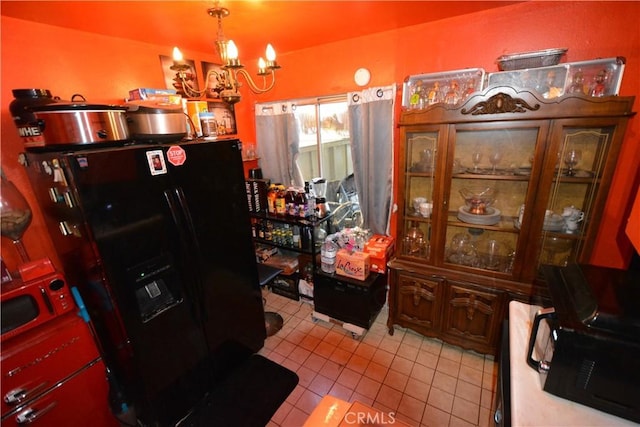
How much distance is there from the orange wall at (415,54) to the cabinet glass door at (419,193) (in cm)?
56

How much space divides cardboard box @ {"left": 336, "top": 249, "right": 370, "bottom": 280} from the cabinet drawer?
0.61m

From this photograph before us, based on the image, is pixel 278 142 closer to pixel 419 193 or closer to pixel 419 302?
pixel 419 193

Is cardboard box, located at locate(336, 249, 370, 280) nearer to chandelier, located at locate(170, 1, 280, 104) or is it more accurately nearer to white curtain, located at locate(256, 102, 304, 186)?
white curtain, located at locate(256, 102, 304, 186)

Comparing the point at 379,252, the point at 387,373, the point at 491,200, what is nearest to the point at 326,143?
the point at 379,252

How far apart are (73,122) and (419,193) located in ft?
6.86

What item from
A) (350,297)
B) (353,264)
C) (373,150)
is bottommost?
(350,297)

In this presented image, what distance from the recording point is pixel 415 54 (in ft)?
6.57

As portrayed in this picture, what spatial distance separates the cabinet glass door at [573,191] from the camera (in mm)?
1471

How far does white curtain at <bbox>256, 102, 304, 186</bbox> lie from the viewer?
266 centimetres

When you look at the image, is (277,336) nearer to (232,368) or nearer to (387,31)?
(232,368)

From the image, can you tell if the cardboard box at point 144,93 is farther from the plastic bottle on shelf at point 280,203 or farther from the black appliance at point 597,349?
the black appliance at point 597,349

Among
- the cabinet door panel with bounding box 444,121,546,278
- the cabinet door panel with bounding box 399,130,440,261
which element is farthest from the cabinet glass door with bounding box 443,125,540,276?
the cabinet door panel with bounding box 399,130,440,261

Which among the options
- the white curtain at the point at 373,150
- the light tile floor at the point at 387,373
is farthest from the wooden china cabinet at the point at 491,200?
the white curtain at the point at 373,150

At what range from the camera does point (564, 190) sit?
1.67m
